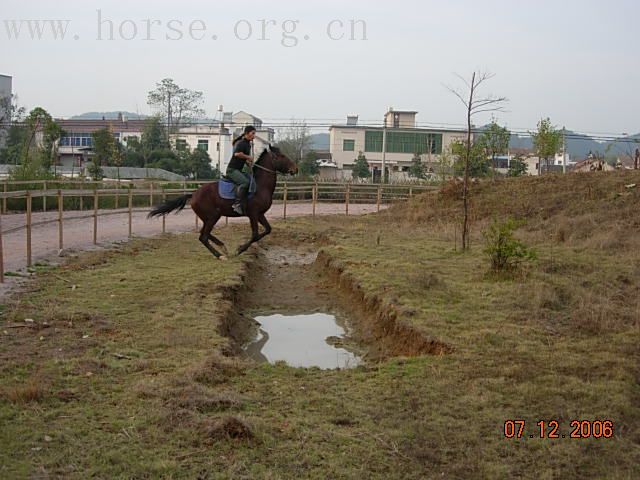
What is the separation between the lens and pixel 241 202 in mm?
13031

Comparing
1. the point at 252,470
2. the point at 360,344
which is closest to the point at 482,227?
the point at 360,344

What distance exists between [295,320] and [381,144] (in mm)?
58230

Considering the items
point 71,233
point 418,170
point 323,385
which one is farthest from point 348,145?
point 323,385

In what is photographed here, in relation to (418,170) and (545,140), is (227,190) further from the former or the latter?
(418,170)

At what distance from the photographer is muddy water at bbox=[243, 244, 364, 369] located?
25.7 feet

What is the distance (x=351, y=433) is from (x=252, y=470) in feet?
2.77

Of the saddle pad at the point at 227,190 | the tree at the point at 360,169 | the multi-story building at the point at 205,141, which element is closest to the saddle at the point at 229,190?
the saddle pad at the point at 227,190

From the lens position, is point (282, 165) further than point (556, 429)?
Yes

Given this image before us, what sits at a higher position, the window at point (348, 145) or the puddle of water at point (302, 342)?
the window at point (348, 145)

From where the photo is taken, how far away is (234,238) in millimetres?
16781

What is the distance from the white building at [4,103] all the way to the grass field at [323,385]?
42.3 meters

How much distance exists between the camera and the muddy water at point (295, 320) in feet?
25.7

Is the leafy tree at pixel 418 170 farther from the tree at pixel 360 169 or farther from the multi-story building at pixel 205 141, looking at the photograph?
the multi-story building at pixel 205 141

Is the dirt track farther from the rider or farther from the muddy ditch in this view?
the muddy ditch
